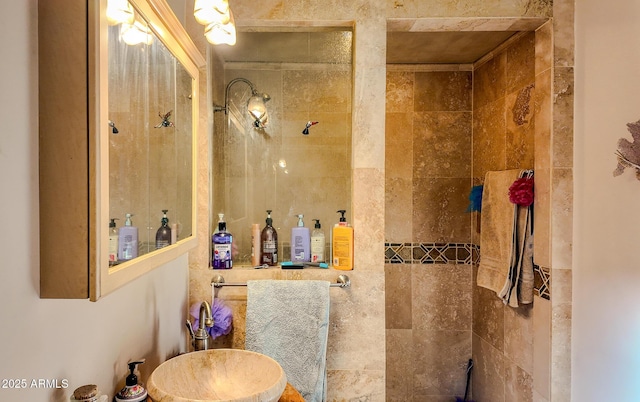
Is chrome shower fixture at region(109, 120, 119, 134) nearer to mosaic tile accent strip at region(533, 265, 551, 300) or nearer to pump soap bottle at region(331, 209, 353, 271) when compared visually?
pump soap bottle at region(331, 209, 353, 271)

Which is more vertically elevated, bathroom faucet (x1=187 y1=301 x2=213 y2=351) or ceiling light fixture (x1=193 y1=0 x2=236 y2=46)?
ceiling light fixture (x1=193 y1=0 x2=236 y2=46)

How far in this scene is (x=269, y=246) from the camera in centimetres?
177

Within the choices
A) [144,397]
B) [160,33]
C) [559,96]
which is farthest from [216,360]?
[559,96]

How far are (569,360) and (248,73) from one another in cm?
202

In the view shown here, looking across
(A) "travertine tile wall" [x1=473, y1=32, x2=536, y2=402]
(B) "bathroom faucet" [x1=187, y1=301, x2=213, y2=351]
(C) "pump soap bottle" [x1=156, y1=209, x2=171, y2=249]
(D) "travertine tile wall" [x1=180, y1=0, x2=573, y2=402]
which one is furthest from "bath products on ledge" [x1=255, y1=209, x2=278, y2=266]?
(A) "travertine tile wall" [x1=473, y1=32, x2=536, y2=402]

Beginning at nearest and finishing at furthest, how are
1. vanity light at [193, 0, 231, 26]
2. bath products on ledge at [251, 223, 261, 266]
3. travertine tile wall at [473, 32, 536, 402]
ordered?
vanity light at [193, 0, 231, 26] → bath products on ledge at [251, 223, 261, 266] → travertine tile wall at [473, 32, 536, 402]

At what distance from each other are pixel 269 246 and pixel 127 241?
3.18 feet

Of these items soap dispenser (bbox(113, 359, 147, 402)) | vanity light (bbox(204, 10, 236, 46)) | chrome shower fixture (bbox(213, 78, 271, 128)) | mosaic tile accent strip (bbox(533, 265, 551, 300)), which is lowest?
soap dispenser (bbox(113, 359, 147, 402))

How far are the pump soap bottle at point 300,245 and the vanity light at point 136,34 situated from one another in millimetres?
1065

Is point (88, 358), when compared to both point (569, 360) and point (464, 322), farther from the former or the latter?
point (464, 322)

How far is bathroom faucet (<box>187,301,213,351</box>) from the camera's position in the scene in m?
1.37

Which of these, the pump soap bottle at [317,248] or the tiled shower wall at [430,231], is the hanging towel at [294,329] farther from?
the tiled shower wall at [430,231]

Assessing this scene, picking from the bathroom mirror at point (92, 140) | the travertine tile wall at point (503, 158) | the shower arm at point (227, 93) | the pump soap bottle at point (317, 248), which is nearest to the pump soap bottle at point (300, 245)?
the pump soap bottle at point (317, 248)

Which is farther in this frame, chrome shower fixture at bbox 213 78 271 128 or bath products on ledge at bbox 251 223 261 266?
chrome shower fixture at bbox 213 78 271 128
